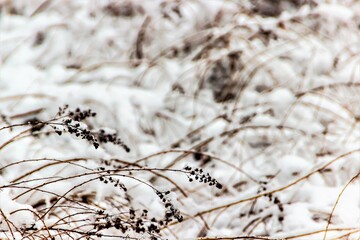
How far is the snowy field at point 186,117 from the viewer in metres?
1.44

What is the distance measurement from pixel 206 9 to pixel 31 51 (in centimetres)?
106

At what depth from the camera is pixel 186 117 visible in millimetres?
2557

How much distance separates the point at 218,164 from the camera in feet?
6.77

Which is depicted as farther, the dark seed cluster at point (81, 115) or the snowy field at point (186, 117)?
the snowy field at point (186, 117)

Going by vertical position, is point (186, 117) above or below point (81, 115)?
above

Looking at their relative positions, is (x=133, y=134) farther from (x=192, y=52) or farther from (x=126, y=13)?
(x=126, y=13)

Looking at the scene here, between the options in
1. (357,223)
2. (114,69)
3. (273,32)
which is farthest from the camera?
(114,69)

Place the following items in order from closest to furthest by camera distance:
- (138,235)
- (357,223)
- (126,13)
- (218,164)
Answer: (138,235), (357,223), (218,164), (126,13)

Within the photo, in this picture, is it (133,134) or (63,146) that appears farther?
(133,134)

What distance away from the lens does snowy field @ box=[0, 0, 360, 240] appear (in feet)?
4.73

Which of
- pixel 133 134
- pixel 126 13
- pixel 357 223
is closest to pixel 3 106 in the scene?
pixel 133 134

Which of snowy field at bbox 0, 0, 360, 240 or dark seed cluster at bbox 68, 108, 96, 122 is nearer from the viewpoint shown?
dark seed cluster at bbox 68, 108, 96, 122

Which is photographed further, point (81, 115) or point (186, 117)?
point (186, 117)

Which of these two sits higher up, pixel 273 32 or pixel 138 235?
pixel 273 32
